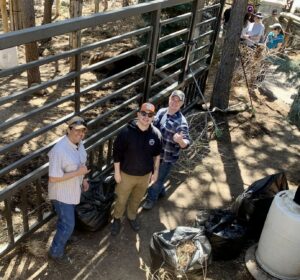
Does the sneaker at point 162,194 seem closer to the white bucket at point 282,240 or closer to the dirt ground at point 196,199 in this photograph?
the dirt ground at point 196,199

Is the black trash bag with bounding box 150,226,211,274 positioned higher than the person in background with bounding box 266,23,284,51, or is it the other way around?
the person in background with bounding box 266,23,284,51

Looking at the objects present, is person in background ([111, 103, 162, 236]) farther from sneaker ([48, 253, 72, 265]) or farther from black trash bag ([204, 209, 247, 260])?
black trash bag ([204, 209, 247, 260])

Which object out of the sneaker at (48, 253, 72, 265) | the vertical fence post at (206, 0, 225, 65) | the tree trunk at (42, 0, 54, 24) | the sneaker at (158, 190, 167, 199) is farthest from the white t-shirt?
the tree trunk at (42, 0, 54, 24)

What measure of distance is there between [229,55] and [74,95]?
12.5 feet

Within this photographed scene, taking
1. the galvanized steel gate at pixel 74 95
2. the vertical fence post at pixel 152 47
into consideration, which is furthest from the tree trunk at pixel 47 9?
the vertical fence post at pixel 152 47

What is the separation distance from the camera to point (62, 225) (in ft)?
12.3

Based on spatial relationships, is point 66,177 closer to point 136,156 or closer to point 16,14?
point 136,156

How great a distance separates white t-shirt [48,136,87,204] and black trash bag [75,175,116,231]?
49 centimetres

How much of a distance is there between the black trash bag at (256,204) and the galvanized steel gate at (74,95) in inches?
67.7

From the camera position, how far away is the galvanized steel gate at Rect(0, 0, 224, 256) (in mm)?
3383

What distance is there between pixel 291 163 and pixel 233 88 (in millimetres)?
2913

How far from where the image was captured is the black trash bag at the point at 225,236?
155 inches

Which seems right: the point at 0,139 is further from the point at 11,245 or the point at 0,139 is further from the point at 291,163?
the point at 291,163

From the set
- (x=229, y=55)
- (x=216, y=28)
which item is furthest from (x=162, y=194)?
(x=216, y=28)
